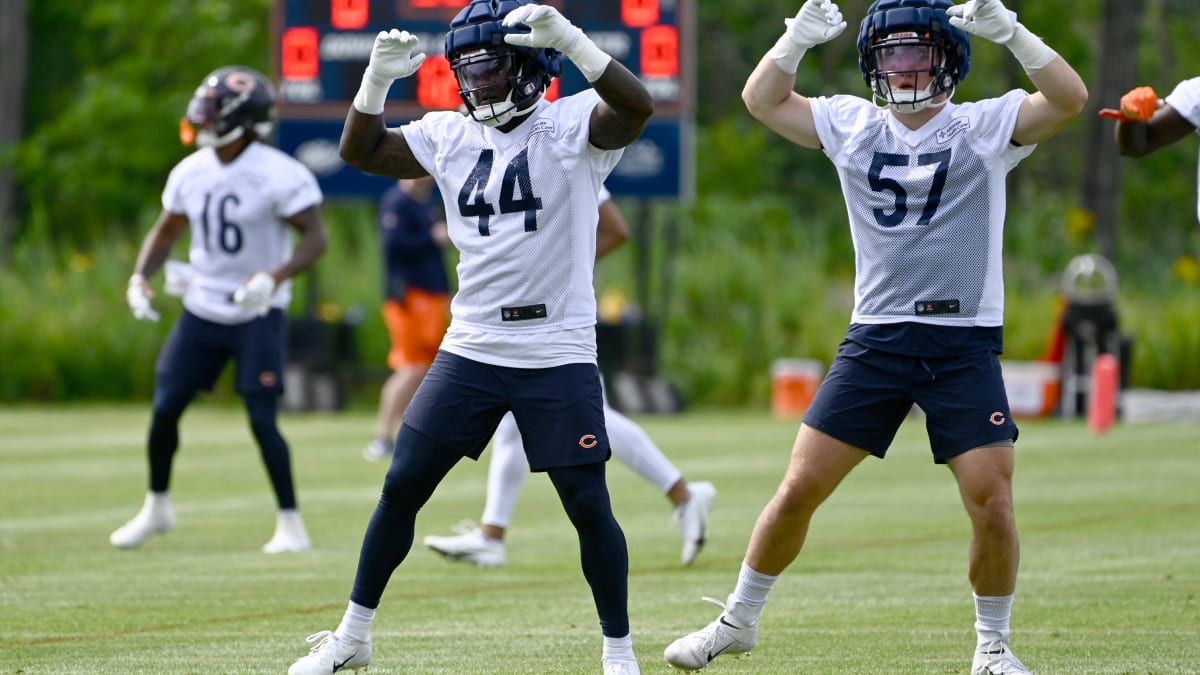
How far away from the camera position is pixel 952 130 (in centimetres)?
581

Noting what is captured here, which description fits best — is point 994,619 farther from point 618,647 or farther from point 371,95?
point 371,95

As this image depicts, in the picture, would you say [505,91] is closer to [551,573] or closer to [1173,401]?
[551,573]

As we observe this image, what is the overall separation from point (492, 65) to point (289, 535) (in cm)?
404

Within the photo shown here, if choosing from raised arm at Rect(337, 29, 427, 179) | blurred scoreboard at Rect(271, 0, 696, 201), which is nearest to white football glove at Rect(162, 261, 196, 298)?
raised arm at Rect(337, 29, 427, 179)

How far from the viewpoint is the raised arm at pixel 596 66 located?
5.43m

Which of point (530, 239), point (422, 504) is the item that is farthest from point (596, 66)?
point (422, 504)

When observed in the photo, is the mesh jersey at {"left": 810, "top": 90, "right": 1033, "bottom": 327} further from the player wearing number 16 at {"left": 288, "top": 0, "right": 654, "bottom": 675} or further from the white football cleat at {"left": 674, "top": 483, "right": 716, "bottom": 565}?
the white football cleat at {"left": 674, "top": 483, "right": 716, "bottom": 565}

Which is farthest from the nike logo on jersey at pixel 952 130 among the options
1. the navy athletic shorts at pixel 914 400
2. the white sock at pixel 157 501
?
the white sock at pixel 157 501

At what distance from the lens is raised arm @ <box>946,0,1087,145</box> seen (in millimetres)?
5559

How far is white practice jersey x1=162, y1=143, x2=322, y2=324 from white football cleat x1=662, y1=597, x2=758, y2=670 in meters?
3.85

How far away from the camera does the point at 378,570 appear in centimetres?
571

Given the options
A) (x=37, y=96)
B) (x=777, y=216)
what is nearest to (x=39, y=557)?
(x=777, y=216)

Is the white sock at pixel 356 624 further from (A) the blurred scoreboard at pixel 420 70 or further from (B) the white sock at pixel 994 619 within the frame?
(A) the blurred scoreboard at pixel 420 70

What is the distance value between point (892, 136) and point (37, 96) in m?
34.3
